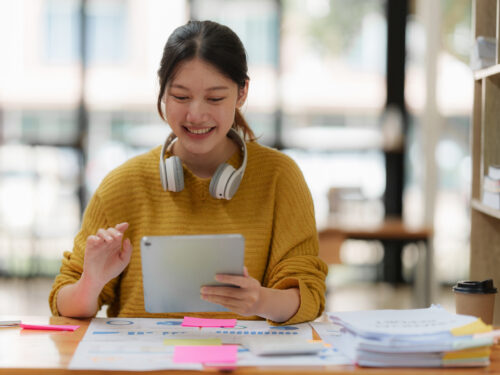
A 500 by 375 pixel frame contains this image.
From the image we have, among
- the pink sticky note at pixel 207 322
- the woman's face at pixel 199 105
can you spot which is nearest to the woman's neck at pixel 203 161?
the woman's face at pixel 199 105

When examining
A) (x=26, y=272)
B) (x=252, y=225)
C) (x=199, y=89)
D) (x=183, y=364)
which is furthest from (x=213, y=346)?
(x=26, y=272)

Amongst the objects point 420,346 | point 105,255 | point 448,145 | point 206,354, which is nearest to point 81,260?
point 105,255

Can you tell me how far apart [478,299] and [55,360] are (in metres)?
0.94

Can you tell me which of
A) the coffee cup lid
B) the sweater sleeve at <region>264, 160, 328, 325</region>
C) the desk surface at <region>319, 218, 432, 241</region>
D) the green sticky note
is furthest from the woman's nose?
the desk surface at <region>319, 218, 432, 241</region>

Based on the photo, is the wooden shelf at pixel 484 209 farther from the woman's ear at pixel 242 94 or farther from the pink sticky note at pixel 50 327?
the pink sticky note at pixel 50 327

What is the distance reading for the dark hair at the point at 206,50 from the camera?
1613 mm

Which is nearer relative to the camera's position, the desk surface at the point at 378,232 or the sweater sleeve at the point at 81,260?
the sweater sleeve at the point at 81,260

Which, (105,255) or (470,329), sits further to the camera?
(105,255)

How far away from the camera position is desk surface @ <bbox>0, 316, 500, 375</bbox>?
117 centimetres

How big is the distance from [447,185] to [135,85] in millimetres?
2775

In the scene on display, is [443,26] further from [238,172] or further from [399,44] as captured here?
[238,172]

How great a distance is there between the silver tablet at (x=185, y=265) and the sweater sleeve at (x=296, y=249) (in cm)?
25

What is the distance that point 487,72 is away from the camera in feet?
5.85

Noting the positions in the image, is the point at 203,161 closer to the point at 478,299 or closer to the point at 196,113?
the point at 196,113
